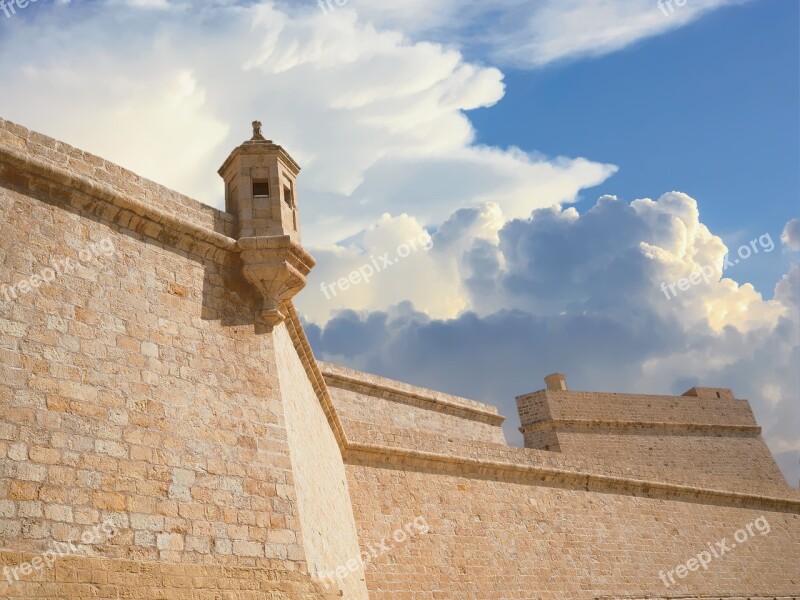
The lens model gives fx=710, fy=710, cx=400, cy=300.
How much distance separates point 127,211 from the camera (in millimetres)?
7117

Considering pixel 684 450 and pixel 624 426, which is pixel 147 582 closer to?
pixel 624 426

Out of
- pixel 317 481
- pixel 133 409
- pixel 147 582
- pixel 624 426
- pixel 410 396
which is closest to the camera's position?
pixel 147 582

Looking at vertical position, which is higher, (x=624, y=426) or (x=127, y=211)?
(x=624, y=426)

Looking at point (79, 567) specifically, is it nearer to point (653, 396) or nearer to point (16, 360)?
point (16, 360)

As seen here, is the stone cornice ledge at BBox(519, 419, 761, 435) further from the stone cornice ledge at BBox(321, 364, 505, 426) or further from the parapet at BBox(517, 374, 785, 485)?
the stone cornice ledge at BBox(321, 364, 505, 426)

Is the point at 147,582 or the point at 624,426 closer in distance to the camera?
the point at 147,582

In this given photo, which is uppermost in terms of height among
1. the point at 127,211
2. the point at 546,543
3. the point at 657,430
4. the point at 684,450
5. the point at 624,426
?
→ the point at 624,426

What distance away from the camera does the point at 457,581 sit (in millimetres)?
11578

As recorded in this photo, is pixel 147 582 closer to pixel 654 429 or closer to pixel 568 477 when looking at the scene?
pixel 568 477

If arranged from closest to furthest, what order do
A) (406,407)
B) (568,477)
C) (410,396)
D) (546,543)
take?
(546,543)
(568,477)
(406,407)
(410,396)

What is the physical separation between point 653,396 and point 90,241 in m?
21.5

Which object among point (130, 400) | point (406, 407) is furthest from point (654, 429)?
point (130, 400)

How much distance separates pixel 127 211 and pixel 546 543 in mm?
10070

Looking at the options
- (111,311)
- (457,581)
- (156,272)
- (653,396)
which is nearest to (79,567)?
(111,311)
